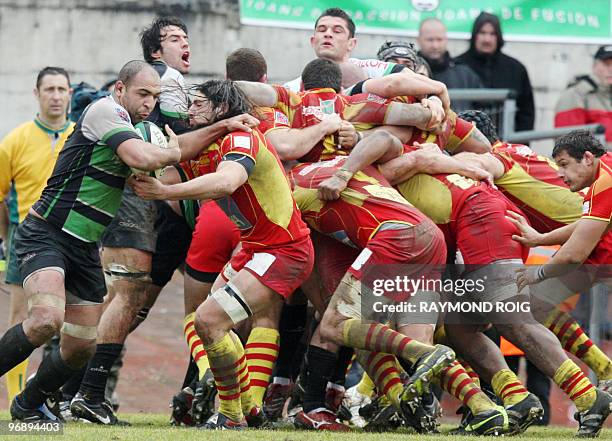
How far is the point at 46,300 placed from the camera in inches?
328

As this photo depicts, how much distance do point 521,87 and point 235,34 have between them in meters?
3.48

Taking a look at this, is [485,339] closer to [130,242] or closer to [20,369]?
[130,242]

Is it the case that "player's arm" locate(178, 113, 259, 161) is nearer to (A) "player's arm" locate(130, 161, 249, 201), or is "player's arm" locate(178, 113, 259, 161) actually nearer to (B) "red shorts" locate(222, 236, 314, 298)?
(A) "player's arm" locate(130, 161, 249, 201)

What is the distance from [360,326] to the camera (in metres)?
8.78

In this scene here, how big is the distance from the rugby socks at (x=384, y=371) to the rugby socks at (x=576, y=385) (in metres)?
1.04

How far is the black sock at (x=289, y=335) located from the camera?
32.6 feet

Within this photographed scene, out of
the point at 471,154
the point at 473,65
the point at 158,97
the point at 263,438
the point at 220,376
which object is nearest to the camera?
the point at 263,438

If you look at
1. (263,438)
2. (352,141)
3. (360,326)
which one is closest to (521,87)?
(352,141)

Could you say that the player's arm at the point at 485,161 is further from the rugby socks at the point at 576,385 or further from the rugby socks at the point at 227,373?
the rugby socks at the point at 227,373

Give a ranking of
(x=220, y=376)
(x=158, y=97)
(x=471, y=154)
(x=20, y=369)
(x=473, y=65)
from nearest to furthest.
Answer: (x=220, y=376) → (x=158, y=97) → (x=471, y=154) → (x=20, y=369) → (x=473, y=65)

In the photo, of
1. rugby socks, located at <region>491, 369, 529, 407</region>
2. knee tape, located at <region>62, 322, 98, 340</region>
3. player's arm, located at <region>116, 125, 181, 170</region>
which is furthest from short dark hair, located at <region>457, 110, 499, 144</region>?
knee tape, located at <region>62, 322, 98, 340</region>

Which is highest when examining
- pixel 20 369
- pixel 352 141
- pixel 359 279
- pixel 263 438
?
pixel 352 141

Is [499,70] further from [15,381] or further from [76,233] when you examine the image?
[76,233]

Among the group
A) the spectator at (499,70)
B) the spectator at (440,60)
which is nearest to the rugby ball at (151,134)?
the spectator at (440,60)
